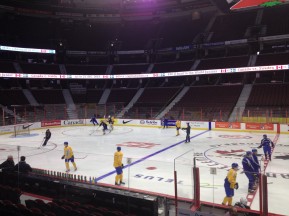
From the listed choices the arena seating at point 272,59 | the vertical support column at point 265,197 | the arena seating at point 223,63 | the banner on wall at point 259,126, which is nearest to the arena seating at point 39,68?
the arena seating at point 223,63

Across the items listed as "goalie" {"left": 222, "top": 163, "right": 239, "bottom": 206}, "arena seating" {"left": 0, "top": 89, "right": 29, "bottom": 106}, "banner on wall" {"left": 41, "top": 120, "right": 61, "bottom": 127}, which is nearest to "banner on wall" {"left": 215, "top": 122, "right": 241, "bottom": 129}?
"banner on wall" {"left": 41, "top": 120, "right": 61, "bottom": 127}

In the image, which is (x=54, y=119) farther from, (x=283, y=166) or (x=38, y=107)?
(x=283, y=166)

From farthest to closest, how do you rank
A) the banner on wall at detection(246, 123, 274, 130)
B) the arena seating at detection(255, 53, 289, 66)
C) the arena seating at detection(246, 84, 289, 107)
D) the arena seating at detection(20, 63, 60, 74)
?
the arena seating at detection(20, 63, 60, 74) < the arena seating at detection(255, 53, 289, 66) < the arena seating at detection(246, 84, 289, 107) < the banner on wall at detection(246, 123, 274, 130)

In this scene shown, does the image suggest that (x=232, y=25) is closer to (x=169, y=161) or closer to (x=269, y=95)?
(x=269, y=95)

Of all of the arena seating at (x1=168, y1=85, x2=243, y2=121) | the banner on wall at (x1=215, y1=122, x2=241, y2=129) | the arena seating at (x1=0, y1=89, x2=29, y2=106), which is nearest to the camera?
the banner on wall at (x1=215, y1=122, x2=241, y2=129)

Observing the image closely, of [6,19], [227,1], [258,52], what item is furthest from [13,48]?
[258,52]

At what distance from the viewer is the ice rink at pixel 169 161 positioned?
750 cm

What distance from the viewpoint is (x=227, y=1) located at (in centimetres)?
2152

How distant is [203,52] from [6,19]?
1257 inches

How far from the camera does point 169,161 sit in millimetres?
8188

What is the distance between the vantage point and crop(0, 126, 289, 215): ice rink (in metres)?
7.50

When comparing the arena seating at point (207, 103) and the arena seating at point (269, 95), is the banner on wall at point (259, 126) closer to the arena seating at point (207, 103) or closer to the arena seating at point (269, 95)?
the arena seating at point (207, 103)

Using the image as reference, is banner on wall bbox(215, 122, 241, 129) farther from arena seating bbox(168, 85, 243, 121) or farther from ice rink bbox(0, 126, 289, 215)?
ice rink bbox(0, 126, 289, 215)

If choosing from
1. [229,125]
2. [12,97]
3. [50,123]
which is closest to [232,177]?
[229,125]
